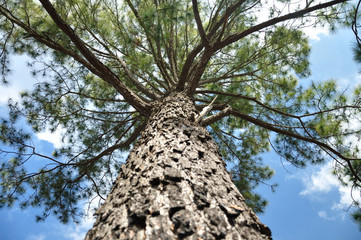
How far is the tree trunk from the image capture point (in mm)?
762

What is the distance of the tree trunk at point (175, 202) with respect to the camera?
76 cm

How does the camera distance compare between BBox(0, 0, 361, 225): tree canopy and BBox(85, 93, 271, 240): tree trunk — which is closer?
BBox(85, 93, 271, 240): tree trunk

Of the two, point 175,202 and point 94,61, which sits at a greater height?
point 94,61

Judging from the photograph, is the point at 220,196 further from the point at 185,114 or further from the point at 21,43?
the point at 21,43

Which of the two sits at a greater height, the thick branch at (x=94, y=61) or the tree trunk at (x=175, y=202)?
the thick branch at (x=94, y=61)

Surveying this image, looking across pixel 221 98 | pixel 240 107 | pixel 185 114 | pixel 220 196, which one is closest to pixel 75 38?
pixel 185 114

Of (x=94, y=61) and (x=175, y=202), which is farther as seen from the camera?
(x=94, y=61)

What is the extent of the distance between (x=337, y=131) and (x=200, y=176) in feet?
10.4

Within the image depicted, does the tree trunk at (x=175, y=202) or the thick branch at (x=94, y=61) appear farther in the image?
the thick branch at (x=94, y=61)

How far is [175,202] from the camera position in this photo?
86 centimetres

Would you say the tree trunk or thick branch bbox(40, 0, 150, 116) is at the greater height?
thick branch bbox(40, 0, 150, 116)

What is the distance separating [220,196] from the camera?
3.26ft

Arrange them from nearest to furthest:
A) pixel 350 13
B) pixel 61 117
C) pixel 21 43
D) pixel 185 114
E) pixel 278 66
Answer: pixel 185 114 → pixel 350 13 → pixel 21 43 → pixel 61 117 → pixel 278 66

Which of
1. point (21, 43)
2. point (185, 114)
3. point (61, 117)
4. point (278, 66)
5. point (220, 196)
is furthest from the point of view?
point (278, 66)
